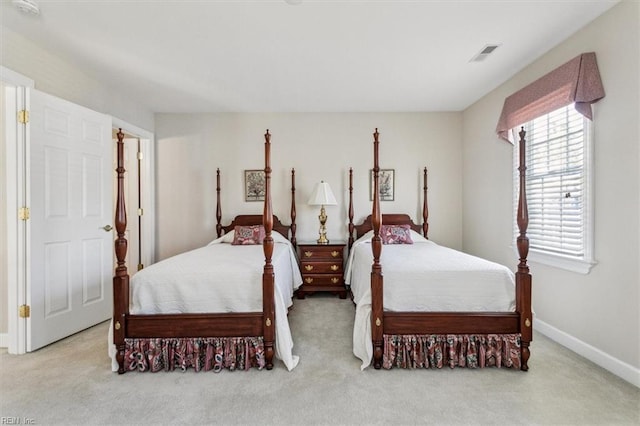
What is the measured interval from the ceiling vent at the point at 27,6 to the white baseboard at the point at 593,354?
4.53m

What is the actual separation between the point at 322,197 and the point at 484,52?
2.25 m

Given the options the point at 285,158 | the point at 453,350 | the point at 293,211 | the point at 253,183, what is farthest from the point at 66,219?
the point at 453,350

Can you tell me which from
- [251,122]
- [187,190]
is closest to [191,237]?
[187,190]

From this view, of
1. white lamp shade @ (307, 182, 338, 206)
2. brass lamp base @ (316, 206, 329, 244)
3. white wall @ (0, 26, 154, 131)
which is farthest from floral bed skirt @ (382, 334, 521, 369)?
white wall @ (0, 26, 154, 131)

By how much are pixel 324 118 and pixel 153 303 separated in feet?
10.3

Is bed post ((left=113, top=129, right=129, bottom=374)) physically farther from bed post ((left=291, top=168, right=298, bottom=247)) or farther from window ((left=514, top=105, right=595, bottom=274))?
window ((left=514, top=105, right=595, bottom=274))

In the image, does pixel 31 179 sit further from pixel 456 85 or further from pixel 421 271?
pixel 456 85

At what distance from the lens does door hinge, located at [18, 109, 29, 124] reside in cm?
231

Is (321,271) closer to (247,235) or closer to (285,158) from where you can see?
(247,235)

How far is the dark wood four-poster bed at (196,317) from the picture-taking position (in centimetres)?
205

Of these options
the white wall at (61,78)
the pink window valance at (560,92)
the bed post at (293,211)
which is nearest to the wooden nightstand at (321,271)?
the bed post at (293,211)

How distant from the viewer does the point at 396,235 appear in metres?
3.68

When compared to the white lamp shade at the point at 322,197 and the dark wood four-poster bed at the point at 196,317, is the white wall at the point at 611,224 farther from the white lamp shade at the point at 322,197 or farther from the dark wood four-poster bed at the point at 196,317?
the white lamp shade at the point at 322,197

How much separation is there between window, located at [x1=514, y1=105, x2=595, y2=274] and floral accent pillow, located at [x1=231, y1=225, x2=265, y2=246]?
9.58 feet
